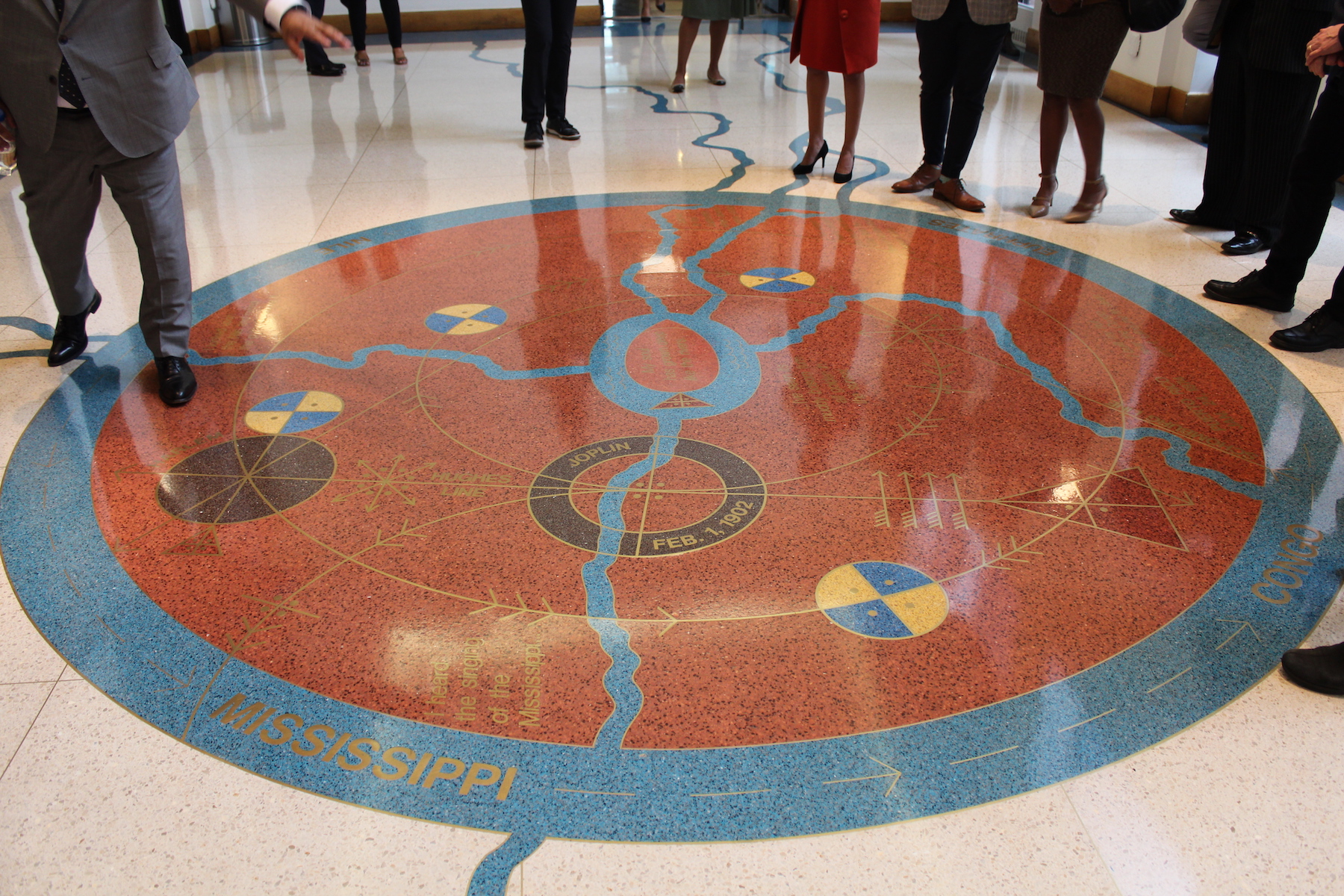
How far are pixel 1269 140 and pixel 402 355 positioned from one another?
10.3 feet

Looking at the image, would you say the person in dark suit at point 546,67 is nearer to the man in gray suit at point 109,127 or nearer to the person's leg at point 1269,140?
the man in gray suit at point 109,127

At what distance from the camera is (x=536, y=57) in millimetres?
4594

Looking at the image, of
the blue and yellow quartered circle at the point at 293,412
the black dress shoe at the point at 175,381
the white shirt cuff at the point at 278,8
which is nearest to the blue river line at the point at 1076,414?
the blue and yellow quartered circle at the point at 293,412

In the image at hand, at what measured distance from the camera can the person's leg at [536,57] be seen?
4453 mm

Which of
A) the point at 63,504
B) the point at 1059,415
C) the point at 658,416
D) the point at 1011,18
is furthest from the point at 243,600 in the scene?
the point at 1011,18

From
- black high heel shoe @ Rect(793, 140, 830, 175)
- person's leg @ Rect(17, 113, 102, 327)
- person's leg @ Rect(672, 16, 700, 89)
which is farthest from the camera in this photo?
person's leg @ Rect(672, 16, 700, 89)

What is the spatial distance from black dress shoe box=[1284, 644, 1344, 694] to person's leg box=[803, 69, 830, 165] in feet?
10.4

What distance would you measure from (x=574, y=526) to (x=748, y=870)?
892mm

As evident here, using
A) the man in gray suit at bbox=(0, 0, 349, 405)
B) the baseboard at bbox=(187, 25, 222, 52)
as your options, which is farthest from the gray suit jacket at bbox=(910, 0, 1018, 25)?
the baseboard at bbox=(187, 25, 222, 52)

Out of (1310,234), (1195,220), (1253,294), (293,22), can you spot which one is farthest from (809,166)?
(293,22)

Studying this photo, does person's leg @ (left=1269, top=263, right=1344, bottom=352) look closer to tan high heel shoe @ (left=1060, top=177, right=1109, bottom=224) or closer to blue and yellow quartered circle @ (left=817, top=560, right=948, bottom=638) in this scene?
tan high heel shoe @ (left=1060, top=177, right=1109, bottom=224)

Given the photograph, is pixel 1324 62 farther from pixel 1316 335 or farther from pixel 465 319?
pixel 465 319

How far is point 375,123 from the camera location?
536 cm

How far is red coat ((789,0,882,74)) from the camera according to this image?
3934 millimetres
